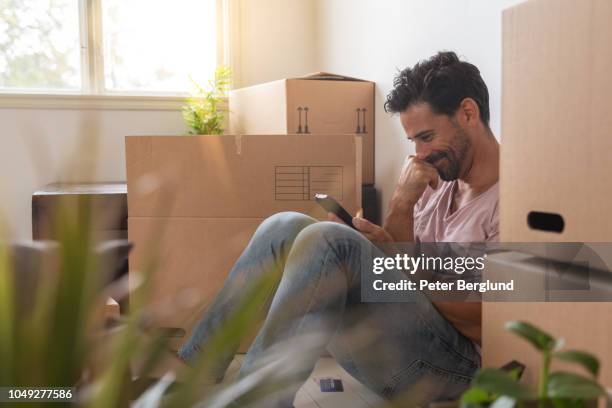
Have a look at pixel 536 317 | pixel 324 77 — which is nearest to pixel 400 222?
pixel 536 317

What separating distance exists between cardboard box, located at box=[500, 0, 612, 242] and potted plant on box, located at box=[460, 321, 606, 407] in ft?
1.53

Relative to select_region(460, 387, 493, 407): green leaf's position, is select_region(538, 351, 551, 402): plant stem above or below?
above

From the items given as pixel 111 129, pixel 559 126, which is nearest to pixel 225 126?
pixel 111 129

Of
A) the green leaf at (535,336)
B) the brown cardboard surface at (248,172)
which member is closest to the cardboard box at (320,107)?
the brown cardboard surface at (248,172)

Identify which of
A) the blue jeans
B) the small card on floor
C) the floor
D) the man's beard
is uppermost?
the man's beard

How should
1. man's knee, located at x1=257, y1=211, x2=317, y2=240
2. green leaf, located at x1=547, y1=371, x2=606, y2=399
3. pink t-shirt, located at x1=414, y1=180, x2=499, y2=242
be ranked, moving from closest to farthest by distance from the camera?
green leaf, located at x1=547, y1=371, x2=606, y2=399
pink t-shirt, located at x1=414, y1=180, x2=499, y2=242
man's knee, located at x1=257, y1=211, x2=317, y2=240

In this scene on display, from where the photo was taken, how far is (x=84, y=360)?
0.30m

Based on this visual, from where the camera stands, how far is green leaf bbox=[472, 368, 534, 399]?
37 cm

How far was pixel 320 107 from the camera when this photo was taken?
2.54m

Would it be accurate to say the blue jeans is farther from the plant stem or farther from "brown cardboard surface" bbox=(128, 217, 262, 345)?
the plant stem

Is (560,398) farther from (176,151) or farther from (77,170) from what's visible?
(176,151)

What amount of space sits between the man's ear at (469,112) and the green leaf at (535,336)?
1235 mm

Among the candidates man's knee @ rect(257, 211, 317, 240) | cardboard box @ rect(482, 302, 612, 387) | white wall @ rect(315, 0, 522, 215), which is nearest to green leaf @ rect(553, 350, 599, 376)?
cardboard box @ rect(482, 302, 612, 387)

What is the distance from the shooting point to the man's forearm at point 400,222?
173 cm
